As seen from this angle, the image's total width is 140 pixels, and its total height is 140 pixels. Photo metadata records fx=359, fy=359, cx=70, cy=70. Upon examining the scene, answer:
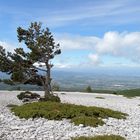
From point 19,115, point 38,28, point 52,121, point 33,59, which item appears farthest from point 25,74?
point 52,121

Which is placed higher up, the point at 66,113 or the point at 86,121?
the point at 66,113

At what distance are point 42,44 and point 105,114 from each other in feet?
42.4

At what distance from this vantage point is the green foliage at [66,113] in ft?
78.3

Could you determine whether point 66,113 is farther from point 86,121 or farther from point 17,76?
point 17,76

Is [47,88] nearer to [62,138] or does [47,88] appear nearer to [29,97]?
[29,97]

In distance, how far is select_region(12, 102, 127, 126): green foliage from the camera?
939 inches

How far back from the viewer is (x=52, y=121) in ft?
78.9

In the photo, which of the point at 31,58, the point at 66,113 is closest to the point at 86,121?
the point at 66,113

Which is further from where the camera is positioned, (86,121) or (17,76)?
(17,76)

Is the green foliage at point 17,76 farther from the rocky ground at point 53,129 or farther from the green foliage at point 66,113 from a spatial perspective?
the rocky ground at point 53,129

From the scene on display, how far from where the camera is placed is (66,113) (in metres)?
25.4

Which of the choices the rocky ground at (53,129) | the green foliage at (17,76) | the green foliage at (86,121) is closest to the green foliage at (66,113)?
the green foliage at (86,121)

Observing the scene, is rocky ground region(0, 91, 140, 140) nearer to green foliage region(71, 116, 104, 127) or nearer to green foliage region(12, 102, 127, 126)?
green foliage region(71, 116, 104, 127)

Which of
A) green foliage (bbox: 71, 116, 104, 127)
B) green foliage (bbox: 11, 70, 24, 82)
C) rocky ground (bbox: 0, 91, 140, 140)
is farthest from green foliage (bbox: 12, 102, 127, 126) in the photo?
green foliage (bbox: 11, 70, 24, 82)
